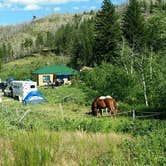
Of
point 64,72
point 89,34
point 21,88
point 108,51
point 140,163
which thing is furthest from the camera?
point 89,34

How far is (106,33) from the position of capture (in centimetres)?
7431

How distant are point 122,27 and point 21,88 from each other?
3228cm

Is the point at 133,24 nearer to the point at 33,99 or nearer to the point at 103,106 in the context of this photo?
the point at 33,99

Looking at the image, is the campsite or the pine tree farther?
the pine tree

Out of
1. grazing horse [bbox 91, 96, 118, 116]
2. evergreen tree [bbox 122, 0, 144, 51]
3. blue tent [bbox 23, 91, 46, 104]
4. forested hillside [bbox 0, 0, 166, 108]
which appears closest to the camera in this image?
grazing horse [bbox 91, 96, 118, 116]

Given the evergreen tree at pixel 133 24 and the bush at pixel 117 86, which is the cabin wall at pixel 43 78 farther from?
the bush at pixel 117 86

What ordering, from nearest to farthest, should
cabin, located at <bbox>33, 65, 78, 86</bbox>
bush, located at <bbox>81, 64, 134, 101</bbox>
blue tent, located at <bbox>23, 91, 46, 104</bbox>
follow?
bush, located at <bbox>81, 64, 134, 101</bbox> < blue tent, located at <bbox>23, 91, 46, 104</bbox> < cabin, located at <bbox>33, 65, 78, 86</bbox>

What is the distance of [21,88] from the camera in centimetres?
5016

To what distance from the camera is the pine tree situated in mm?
73125

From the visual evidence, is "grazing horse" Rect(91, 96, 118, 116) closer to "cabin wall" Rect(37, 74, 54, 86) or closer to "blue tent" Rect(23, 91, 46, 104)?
"blue tent" Rect(23, 91, 46, 104)

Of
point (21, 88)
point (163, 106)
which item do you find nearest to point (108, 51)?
point (21, 88)

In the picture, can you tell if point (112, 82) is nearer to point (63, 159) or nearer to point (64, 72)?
point (63, 159)

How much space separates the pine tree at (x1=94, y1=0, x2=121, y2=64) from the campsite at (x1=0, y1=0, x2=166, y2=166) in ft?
0.50

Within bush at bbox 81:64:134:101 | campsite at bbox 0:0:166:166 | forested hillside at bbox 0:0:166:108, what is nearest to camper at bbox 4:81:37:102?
campsite at bbox 0:0:166:166
